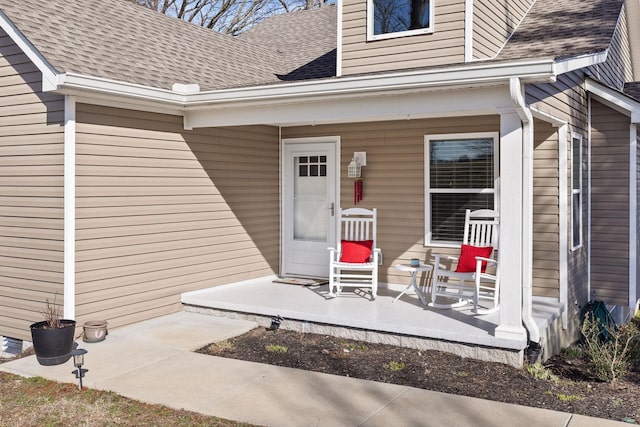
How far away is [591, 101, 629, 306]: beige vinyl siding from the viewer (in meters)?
7.98

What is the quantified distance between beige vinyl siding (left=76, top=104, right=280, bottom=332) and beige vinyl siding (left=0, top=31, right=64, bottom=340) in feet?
0.78

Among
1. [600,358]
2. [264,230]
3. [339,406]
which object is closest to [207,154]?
[264,230]

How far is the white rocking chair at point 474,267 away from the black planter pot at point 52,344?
3.64 metres

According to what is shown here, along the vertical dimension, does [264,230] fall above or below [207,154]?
below

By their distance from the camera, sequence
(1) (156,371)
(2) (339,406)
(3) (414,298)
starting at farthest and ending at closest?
(3) (414,298) < (1) (156,371) < (2) (339,406)

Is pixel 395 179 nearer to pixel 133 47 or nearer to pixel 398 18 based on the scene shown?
pixel 398 18

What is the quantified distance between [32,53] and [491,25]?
525cm

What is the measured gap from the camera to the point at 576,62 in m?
5.43

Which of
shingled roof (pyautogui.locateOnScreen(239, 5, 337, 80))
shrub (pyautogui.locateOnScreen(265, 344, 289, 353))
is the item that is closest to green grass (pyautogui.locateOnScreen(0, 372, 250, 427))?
shrub (pyautogui.locateOnScreen(265, 344, 289, 353))

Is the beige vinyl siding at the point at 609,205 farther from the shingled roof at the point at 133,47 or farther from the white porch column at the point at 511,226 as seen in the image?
the shingled roof at the point at 133,47

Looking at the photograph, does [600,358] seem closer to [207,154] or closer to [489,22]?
[489,22]

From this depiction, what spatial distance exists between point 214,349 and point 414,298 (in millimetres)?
2584

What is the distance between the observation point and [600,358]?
17.4 ft

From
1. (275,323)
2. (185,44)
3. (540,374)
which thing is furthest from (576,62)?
(185,44)
